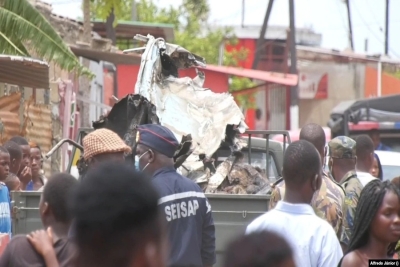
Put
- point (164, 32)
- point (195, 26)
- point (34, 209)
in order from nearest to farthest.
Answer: point (34, 209), point (164, 32), point (195, 26)

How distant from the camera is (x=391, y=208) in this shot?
465cm

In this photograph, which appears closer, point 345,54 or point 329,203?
point 329,203

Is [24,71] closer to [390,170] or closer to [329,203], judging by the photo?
[390,170]

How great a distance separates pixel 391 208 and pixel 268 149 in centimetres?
576

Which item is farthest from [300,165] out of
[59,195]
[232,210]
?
[232,210]

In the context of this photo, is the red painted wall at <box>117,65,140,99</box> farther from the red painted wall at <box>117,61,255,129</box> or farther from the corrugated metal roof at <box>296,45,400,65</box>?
the corrugated metal roof at <box>296,45,400,65</box>

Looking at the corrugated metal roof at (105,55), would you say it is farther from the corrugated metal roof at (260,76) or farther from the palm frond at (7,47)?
the corrugated metal roof at (260,76)

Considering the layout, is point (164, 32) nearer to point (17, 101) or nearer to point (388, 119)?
point (388, 119)

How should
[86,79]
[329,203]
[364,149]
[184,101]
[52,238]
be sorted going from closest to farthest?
[52,238]
[329,203]
[364,149]
[184,101]
[86,79]

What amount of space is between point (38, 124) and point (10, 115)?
6.93ft

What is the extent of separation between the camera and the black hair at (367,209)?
4.57m

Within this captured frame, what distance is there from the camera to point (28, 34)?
14766mm

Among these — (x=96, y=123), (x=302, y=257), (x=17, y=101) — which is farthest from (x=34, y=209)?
(x=17, y=101)

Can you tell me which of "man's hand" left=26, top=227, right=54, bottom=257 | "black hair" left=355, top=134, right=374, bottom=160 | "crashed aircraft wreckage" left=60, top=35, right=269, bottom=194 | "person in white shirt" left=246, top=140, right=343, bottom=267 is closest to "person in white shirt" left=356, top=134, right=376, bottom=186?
"black hair" left=355, top=134, right=374, bottom=160
